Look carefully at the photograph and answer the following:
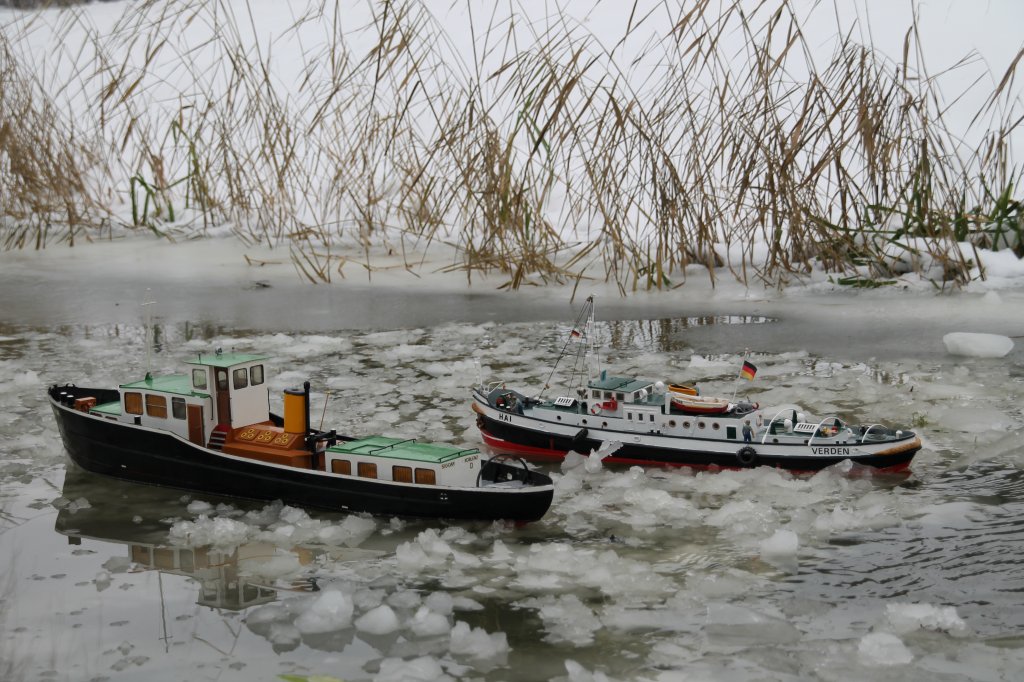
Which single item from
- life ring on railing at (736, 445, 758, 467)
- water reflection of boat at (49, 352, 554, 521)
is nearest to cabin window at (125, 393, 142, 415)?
water reflection of boat at (49, 352, 554, 521)

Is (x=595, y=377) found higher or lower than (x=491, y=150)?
lower

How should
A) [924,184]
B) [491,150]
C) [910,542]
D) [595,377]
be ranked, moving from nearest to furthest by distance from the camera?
1. [910,542]
2. [595,377]
3. [924,184]
4. [491,150]

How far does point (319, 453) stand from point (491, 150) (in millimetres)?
4738

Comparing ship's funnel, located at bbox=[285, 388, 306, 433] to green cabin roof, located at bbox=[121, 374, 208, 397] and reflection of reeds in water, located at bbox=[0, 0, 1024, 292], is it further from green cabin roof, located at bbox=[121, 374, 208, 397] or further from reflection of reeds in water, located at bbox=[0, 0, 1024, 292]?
reflection of reeds in water, located at bbox=[0, 0, 1024, 292]

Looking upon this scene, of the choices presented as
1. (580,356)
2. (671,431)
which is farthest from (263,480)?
(580,356)

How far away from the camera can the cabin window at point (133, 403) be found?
20.1ft

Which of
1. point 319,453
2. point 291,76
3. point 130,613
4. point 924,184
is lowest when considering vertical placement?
point 130,613

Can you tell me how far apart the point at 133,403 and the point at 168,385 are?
201mm

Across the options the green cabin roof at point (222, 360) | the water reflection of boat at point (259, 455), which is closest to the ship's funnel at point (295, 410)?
the water reflection of boat at point (259, 455)

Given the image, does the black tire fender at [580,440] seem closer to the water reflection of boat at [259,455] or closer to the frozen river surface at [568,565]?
the frozen river surface at [568,565]

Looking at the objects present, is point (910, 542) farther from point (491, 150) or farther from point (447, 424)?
point (491, 150)

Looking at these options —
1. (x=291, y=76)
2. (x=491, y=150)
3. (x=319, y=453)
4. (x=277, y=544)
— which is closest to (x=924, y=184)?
(x=491, y=150)

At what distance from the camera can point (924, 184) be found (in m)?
9.10

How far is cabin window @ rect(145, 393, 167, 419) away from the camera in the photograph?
6.07 meters
